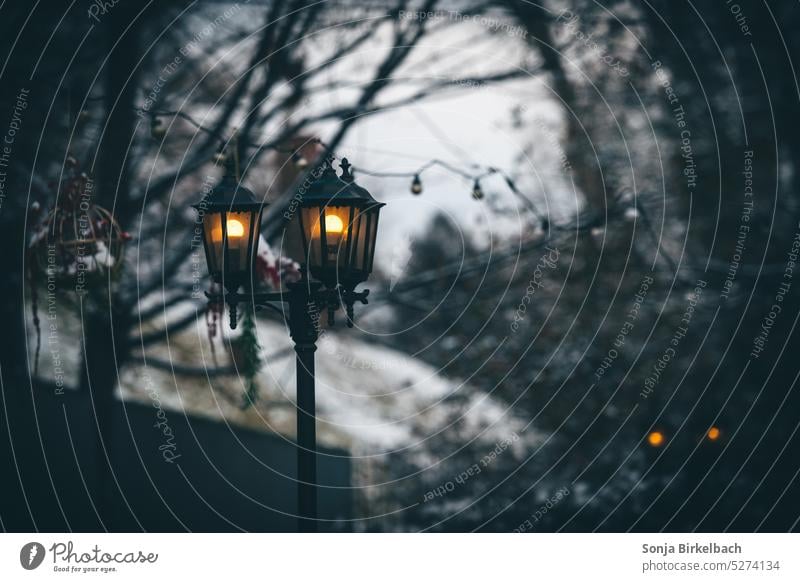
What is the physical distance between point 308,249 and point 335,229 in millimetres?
187

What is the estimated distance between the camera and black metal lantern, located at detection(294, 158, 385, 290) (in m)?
5.76

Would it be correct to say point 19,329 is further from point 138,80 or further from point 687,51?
point 687,51

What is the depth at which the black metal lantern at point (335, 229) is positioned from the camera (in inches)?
227

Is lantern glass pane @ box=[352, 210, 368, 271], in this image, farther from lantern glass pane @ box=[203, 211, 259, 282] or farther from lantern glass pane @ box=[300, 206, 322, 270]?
lantern glass pane @ box=[203, 211, 259, 282]

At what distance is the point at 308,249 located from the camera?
584cm

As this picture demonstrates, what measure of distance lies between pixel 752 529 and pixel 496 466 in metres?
6.15

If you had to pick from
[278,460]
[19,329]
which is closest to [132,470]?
[278,460]

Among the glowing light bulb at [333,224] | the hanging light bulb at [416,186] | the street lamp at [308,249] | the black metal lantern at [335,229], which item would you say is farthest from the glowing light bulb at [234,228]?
the hanging light bulb at [416,186]

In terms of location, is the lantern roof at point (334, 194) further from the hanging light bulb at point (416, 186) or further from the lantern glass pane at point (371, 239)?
the hanging light bulb at point (416, 186)

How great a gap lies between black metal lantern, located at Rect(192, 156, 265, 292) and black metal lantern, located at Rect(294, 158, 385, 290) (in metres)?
0.27

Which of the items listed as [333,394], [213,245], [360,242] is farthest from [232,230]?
[333,394]

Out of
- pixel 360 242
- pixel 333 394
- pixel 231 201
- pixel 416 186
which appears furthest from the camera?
pixel 333 394

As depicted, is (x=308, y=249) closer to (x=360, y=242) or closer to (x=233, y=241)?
(x=360, y=242)

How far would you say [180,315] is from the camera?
965 centimetres
